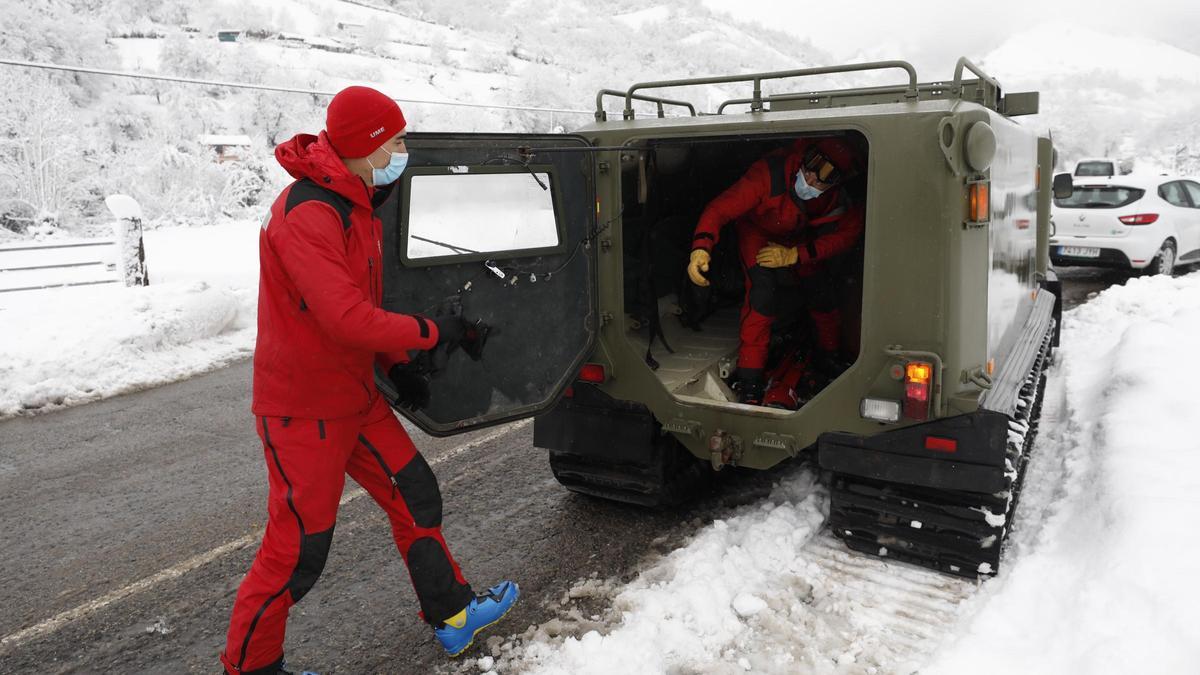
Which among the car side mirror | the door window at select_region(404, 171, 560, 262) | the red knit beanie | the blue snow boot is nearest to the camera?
the red knit beanie

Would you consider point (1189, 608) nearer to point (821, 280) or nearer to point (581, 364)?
point (581, 364)

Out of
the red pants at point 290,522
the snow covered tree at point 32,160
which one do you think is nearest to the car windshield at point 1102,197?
the red pants at point 290,522

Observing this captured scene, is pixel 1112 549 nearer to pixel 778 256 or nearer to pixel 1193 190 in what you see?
pixel 778 256

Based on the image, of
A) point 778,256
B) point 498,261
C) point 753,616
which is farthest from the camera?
point 778,256

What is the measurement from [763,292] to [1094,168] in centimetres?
1780

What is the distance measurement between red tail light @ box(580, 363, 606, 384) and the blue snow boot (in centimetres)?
112

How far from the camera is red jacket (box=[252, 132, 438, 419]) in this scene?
9.14ft

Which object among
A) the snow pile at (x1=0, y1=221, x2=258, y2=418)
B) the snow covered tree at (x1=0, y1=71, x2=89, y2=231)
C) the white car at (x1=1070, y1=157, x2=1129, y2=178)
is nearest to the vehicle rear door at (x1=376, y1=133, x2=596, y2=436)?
the snow pile at (x1=0, y1=221, x2=258, y2=418)

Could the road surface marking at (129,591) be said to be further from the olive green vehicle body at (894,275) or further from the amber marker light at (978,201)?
the amber marker light at (978,201)

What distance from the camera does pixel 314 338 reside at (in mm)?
2949

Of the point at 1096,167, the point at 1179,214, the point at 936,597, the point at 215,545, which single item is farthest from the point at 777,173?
the point at 1096,167

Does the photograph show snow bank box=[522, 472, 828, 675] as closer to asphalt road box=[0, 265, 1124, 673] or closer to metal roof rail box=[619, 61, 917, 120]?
asphalt road box=[0, 265, 1124, 673]

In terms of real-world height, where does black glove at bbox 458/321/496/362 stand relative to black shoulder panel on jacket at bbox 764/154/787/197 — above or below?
below

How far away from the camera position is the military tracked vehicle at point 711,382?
3408 mm
